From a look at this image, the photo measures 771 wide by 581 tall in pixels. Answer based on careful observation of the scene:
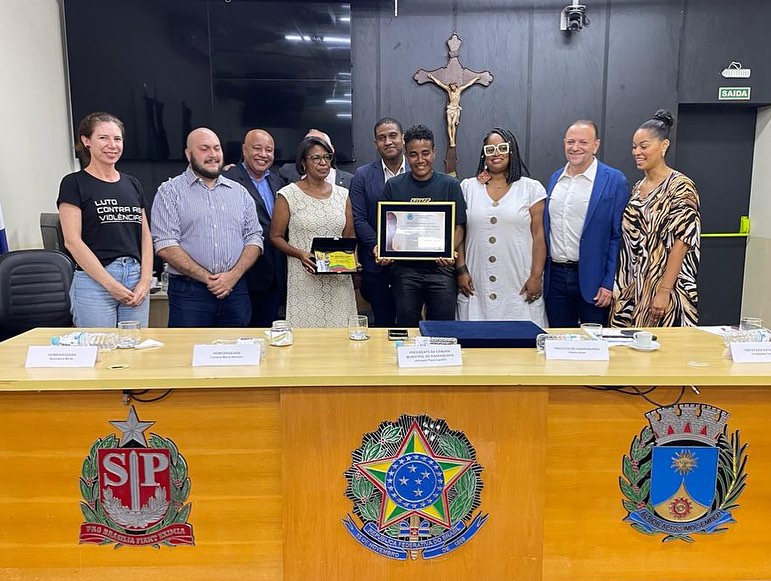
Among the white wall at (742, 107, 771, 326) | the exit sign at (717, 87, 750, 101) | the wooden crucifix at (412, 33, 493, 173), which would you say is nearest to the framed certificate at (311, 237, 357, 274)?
the wooden crucifix at (412, 33, 493, 173)

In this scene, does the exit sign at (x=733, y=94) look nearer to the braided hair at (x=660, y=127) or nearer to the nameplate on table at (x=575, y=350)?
the braided hair at (x=660, y=127)

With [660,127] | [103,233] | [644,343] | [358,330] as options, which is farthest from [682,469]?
[103,233]

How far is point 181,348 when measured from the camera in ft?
6.45

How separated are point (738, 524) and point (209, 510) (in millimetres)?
1629

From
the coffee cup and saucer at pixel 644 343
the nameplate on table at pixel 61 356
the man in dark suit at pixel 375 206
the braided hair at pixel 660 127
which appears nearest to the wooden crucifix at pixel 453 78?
the man in dark suit at pixel 375 206

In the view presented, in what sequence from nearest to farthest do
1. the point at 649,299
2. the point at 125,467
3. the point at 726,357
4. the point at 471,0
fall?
the point at 125,467 → the point at 726,357 → the point at 649,299 → the point at 471,0

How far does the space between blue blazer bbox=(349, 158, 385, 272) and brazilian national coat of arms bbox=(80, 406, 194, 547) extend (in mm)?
1859

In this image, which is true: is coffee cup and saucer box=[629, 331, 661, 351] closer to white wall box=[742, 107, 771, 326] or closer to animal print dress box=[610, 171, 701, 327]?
animal print dress box=[610, 171, 701, 327]

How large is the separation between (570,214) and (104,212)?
231 centimetres

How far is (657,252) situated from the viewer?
110 inches

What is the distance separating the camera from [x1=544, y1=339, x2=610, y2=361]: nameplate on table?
180 centimetres

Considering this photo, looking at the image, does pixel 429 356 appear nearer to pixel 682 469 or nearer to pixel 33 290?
pixel 682 469

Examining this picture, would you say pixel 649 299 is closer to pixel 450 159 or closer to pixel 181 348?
pixel 181 348

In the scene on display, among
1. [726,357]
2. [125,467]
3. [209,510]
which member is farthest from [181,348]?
[726,357]
